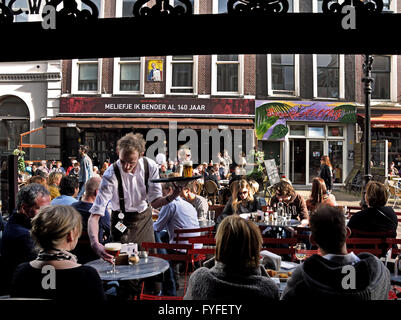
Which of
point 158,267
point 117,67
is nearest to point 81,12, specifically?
point 158,267

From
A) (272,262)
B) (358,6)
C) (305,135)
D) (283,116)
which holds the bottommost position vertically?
(272,262)

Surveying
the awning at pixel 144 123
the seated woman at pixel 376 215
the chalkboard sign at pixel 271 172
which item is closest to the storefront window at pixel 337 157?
the awning at pixel 144 123

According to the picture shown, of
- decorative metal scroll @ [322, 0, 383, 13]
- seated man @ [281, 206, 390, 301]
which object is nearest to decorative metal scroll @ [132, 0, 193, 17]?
decorative metal scroll @ [322, 0, 383, 13]

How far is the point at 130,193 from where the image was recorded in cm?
366

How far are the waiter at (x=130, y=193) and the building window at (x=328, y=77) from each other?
50.9ft

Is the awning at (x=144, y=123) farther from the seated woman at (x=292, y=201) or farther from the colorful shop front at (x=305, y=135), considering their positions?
the seated woman at (x=292, y=201)

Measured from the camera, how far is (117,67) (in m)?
17.6

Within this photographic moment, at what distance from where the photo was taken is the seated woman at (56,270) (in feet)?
6.80

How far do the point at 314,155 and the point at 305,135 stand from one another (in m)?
1.05

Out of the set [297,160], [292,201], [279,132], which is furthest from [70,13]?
[297,160]

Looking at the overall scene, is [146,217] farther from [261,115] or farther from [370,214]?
[261,115]

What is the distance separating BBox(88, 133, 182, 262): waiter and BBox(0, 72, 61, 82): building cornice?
15622 millimetres

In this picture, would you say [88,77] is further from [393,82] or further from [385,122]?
[393,82]
